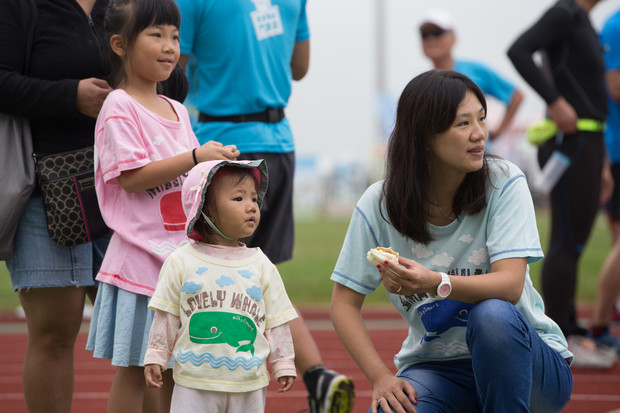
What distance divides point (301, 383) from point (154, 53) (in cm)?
274

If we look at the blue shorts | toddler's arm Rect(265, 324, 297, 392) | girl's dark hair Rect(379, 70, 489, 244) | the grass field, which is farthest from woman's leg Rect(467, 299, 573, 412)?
the grass field

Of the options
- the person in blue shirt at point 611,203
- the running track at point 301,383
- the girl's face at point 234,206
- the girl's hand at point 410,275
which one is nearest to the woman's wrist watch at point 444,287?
the girl's hand at point 410,275

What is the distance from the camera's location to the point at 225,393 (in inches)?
93.7

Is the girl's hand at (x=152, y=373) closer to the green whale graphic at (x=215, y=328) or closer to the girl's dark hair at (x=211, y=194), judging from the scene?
the green whale graphic at (x=215, y=328)

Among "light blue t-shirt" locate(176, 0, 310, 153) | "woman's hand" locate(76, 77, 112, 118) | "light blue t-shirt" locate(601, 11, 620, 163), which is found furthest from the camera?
"light blue t-shirt" locate(601, 11, 620, 163)

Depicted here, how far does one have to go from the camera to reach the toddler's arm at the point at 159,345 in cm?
232

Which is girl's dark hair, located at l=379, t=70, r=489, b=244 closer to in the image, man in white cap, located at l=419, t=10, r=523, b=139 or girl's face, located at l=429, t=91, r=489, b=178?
girl's face, located at l=429, t=91, r=489, b=178

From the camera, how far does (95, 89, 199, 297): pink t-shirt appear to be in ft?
8.63

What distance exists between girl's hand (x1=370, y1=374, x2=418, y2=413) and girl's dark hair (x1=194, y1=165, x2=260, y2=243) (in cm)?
68

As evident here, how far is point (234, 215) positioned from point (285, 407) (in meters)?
2.07

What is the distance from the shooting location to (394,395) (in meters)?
2.46

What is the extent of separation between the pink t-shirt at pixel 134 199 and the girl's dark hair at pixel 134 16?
20 cm

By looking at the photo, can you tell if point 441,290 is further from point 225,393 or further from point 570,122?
point 570,122

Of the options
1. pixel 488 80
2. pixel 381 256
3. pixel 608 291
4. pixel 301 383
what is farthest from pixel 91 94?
pixel 488 80
